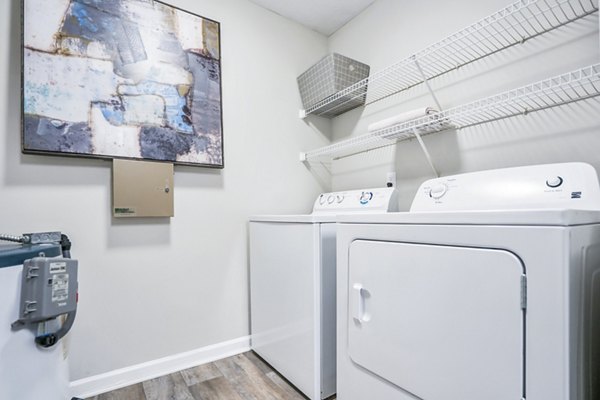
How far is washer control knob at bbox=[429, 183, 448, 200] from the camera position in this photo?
56.4 inches

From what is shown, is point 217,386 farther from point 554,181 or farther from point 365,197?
point 554,181

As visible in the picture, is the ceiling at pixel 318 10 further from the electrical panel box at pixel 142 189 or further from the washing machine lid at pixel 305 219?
the washing machine lid at pixel 305 219

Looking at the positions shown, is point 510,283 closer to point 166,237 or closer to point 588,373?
point 588,373

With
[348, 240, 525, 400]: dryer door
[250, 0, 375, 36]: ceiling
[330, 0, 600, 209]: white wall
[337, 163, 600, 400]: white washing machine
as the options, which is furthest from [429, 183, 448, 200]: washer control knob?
[250, 0, 375, 36]: ceiling

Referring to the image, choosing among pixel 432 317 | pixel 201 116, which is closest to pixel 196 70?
pixel 201 116

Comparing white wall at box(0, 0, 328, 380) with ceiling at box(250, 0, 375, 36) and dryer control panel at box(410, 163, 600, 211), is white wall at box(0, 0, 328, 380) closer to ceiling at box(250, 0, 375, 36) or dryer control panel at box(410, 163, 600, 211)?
ceiling at box(250, 0, 375, 36)

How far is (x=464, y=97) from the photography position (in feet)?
5.36

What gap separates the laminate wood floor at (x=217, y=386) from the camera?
1491mm

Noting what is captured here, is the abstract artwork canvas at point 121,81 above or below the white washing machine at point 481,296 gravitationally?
above

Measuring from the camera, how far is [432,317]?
92 centimetres

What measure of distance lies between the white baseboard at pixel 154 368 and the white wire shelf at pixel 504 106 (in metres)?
1.56

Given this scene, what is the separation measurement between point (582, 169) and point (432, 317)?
81 cm

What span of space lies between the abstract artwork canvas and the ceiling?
0.59m

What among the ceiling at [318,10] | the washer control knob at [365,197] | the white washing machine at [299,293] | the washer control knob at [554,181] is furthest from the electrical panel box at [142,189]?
the washer control knob at [554,181]
